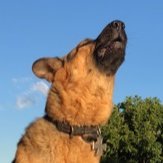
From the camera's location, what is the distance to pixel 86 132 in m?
10.1

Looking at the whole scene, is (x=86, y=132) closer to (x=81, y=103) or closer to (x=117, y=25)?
(x=81, y=103)

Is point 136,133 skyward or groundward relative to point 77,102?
skyward

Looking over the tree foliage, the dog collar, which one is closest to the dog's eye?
the dog collar

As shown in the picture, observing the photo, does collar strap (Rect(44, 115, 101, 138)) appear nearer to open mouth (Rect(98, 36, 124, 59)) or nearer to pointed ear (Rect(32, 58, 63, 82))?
pointed ear (Rect(32, 58, 63, 82))

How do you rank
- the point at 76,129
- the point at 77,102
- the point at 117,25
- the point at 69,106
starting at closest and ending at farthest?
1. the point at 76,129
2. the point at 69,106
3. the point at 77,102
4. the point at 117,25

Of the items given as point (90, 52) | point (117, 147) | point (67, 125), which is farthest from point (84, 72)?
point (117, 147)

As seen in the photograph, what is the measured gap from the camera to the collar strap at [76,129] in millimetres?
9969

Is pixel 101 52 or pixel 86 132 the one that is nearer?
pixel 86 132

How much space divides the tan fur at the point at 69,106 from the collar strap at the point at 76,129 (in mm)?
68

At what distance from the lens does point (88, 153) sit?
9930mm

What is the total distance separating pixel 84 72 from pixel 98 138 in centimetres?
135

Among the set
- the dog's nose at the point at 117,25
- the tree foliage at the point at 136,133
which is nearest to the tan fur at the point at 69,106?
the dog's nose at the point at 117,25

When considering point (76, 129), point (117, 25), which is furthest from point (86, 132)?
point (117, 25)

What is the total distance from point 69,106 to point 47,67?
3.65ft
